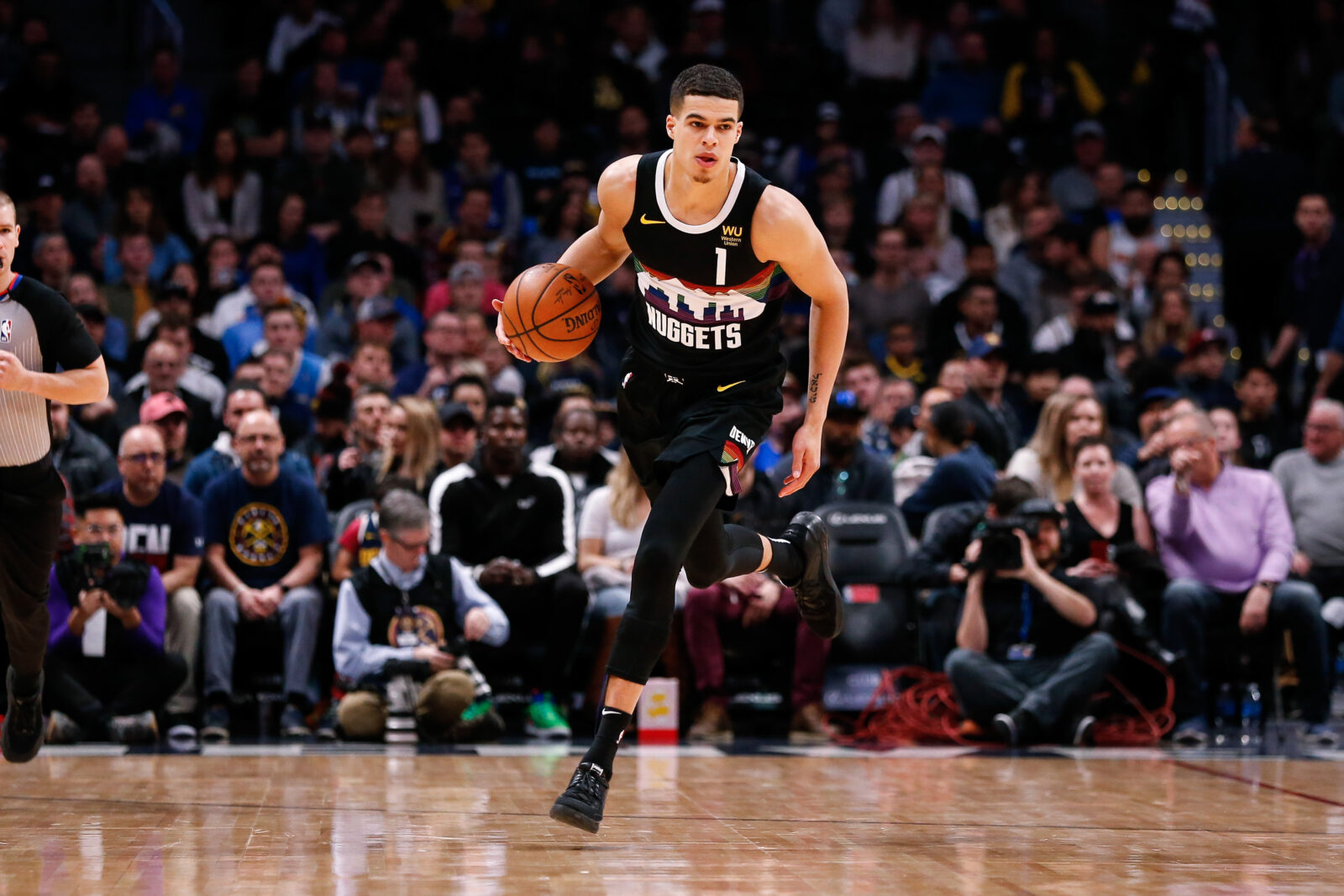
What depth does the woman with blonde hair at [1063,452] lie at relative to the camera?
9305 millimetres

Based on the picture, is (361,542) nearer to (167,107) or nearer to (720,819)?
(720,819)

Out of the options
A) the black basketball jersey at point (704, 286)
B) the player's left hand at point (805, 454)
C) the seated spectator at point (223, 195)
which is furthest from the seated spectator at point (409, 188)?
the player's left hand at point (805, 454)

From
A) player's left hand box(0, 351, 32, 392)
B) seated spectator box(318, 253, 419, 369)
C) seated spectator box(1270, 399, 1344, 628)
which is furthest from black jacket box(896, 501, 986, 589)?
player's left hand box(0, 351, 32, 392)

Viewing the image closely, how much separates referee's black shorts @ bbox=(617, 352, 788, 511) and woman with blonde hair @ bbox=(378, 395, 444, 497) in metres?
3.96

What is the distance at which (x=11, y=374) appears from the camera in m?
5.36

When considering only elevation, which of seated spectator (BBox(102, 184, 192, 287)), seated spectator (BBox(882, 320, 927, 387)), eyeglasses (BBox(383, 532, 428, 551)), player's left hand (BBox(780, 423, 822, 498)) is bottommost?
eyeglasses (BBox(383, 532, 428, 551))

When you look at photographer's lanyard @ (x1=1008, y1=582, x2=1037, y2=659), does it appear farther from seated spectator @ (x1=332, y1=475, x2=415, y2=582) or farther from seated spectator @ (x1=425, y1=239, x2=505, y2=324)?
seated spectator @ (x1=425, y1=239, x2=505, y2=324)

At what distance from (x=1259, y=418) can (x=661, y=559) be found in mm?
7537

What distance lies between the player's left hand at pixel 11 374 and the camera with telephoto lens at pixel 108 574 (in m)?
2.65

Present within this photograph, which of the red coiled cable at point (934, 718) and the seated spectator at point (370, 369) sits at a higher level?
the seated spectator at point (370, 369)

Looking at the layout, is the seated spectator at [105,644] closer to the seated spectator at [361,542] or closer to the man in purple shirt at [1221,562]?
the seated spectator at [361,542]

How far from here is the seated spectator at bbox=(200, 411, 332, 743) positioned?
8.60 metres

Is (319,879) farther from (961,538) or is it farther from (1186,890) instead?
(961,538)

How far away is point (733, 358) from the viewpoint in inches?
211
